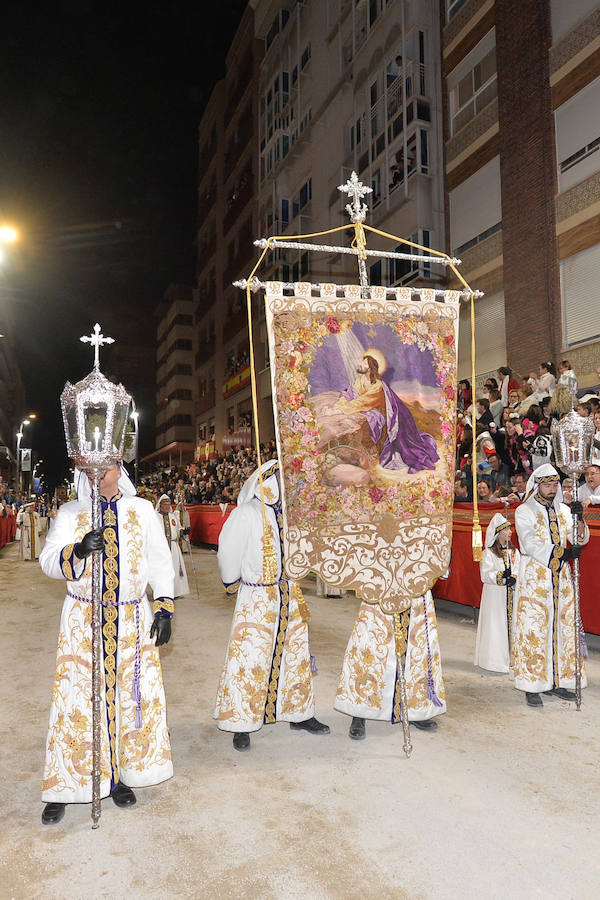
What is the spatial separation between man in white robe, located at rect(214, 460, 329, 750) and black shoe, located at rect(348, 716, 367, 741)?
0.69 ft

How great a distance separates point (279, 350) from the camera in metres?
4.58

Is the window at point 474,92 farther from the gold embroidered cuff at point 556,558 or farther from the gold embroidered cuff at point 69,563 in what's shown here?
the gold embroidered cuff at point 69,563

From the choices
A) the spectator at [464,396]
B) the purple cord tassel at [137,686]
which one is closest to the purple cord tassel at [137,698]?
the purple cord tassel at [137,686]

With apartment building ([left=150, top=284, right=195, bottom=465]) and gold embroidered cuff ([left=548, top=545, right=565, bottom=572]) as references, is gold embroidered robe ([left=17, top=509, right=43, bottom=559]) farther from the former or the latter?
apartment building ([left=150, top=284, right=195, bottom=465])

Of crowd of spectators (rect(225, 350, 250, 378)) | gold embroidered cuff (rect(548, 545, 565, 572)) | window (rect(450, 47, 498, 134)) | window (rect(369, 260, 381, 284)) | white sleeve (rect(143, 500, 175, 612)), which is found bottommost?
gold embroidered cuff (rect(548, 545, 565, 572))

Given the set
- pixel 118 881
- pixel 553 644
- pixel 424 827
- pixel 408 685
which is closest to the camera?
pixel 118 881

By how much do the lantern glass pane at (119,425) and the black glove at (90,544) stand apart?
0.52 metres

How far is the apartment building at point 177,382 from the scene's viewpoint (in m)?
60.1

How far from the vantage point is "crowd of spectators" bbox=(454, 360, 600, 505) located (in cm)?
988

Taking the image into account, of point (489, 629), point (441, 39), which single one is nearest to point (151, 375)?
point (441, 39)

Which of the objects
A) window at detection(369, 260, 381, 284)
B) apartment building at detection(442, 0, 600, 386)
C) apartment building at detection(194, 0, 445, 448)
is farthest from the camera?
window at detection(369, 260, 381, 284)

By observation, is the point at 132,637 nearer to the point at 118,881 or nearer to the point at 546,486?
the point at 118,881

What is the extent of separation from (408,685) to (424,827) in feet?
4.87

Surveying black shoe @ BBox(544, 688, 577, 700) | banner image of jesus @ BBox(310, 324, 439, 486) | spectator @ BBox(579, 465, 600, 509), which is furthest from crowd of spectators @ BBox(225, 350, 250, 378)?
banner image of jesus @ BBox(310, 324, 439, 486)
